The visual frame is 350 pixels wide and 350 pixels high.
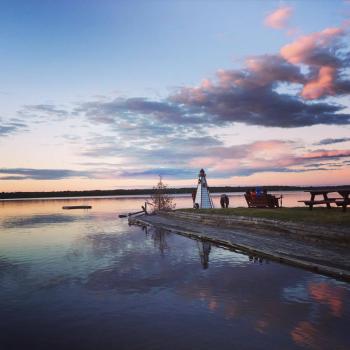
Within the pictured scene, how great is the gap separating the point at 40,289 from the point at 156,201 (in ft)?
133

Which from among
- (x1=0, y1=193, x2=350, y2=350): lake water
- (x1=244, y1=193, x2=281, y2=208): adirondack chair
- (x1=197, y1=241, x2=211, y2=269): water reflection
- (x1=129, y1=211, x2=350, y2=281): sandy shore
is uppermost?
(x1=244, y1=193, x2=281, y2=208): adirondack chair

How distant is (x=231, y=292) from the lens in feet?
35.6

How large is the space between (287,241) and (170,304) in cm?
843

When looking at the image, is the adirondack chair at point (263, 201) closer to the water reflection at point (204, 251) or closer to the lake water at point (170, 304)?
the water reflection at point (204, 251)

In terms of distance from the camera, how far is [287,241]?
16.5 m

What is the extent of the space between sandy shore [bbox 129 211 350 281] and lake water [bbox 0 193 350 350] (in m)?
0.65

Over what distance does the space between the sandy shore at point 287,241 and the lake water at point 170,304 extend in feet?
2.12

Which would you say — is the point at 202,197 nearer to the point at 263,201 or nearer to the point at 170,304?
the point at 263,201

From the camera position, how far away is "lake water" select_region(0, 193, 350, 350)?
25.0 feet

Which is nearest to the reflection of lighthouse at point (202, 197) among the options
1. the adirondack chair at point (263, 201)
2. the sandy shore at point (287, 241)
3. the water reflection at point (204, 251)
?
the adirondack chair at point (263, 201)

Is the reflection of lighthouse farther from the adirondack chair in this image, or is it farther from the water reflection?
the water reflection

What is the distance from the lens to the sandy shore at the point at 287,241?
12.4 metres

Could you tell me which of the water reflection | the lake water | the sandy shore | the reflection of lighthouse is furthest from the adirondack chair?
the lake water

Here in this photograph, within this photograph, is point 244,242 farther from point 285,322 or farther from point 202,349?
point 202,349
